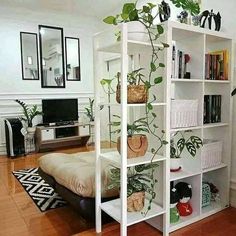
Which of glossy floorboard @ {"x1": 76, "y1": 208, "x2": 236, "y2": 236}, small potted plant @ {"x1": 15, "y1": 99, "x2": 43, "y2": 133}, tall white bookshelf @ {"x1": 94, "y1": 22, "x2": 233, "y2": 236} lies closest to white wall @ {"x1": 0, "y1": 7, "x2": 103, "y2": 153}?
small potted plant @ {"x1": 15, "y1": 99, "x2": 43, "y2": 133}

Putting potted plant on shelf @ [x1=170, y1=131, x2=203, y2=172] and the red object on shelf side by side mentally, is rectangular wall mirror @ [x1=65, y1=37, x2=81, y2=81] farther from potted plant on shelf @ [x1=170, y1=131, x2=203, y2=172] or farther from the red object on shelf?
the red object on shelf

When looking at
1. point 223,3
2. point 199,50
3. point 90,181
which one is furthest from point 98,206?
point 223,3

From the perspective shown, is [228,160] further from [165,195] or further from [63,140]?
[63,140]

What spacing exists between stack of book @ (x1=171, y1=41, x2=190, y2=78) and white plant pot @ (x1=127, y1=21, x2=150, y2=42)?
417 mm

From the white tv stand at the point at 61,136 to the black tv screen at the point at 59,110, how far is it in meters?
0.25

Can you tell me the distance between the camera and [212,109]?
2.46 meters

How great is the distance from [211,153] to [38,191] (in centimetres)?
221

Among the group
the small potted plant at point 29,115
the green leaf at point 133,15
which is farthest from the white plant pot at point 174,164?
the small potted plant at point 29,115

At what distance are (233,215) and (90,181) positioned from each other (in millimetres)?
1411

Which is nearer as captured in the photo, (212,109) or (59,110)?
(212,109)

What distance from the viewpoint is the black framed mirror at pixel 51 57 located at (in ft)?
18.3

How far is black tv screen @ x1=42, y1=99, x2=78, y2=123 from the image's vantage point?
552cm

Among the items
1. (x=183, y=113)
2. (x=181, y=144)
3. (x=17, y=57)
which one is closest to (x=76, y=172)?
(x=181, y=144)

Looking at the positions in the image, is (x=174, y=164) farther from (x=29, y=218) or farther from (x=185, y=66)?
(x=29, y=218)
